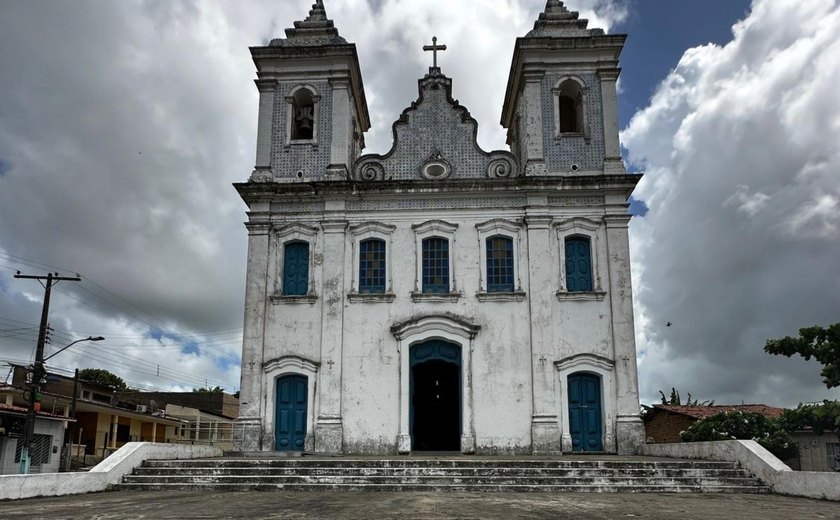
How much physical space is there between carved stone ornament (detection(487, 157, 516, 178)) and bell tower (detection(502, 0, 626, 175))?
358mm

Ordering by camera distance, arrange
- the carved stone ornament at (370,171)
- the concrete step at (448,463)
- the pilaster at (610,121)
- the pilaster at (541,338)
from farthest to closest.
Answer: the carved stone ornament at (370,171)
the pilaster at (610,121)
the pilaster at (541,338)
the concrete step at (448,463)

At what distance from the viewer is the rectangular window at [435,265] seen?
17.7m

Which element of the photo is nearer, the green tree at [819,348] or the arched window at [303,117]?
the green tree at [819,348]

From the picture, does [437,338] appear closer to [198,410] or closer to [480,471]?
[480,471]

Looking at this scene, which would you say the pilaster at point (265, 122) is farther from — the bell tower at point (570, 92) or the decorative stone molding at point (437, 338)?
the bell tower at point (570, 92)

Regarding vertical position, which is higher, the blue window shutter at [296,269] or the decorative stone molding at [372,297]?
the blue window shutter at [296,269]

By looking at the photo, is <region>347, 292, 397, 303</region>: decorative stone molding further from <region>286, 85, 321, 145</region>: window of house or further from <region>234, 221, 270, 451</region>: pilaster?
<region>286, 85, 321, 145</region>: window of house

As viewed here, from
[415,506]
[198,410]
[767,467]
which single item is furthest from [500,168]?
[198,410]

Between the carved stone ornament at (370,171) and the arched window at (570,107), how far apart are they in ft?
16.3

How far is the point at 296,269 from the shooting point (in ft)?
59.5

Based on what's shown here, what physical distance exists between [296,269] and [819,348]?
11.5m

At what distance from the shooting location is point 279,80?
19.5m

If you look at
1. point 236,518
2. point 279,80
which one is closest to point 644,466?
point 236,518

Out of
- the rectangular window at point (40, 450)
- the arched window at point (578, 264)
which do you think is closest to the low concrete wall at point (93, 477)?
the arched window at point (578, 264)
